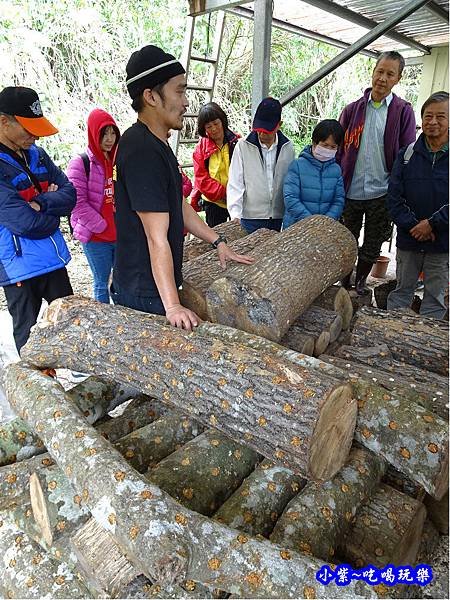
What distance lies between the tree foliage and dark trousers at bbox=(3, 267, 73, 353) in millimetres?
4994

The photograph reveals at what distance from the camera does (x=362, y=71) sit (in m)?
11.5

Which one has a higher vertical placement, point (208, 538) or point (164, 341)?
point (164, 341)

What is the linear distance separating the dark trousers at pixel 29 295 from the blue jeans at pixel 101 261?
64 centimetres

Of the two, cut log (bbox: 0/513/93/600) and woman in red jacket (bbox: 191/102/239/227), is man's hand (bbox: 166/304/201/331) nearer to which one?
cut log (bbox: 0/513/93/600)

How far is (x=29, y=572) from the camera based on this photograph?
157 cm

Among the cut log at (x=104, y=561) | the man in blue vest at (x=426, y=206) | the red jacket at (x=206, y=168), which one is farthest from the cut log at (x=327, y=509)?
the red jacket at (x=206, y=168)

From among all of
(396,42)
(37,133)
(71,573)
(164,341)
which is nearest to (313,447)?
(164,341)

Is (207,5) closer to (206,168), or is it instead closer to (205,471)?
(206,168)

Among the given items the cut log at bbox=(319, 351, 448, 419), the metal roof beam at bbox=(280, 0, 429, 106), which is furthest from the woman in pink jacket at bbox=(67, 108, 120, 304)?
the cut log at bbox=(319, 351, 448, 419)

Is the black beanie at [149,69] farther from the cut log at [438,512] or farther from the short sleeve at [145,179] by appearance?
the cut log at [438,512]

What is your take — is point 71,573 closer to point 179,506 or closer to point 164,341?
point 179,506

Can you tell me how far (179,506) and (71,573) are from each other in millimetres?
542

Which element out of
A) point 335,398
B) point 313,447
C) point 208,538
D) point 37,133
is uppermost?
point 37,133

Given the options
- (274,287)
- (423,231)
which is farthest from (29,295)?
(423,231)
